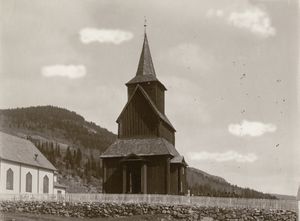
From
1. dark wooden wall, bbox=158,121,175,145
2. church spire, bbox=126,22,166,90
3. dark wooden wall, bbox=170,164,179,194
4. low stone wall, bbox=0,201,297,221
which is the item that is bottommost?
low stone wall, bbox=0,201,297,221

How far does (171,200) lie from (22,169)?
22082 millimetres

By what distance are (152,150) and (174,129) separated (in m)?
7.05

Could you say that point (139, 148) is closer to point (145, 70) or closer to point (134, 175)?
point (134, 175)

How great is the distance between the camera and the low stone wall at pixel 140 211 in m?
31.4

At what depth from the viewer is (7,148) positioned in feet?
165

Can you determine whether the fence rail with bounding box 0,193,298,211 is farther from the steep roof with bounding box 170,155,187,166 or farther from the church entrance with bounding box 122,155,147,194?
the steep roof with bounding box 170,155,187,166

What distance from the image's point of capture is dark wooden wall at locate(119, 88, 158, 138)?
4350cm

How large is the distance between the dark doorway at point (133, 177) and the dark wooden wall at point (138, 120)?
2891mm

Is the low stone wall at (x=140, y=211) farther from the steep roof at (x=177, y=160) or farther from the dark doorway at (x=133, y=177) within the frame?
the steep roof at (x=177, y=160)

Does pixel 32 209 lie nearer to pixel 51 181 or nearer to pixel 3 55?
pixel 3 55

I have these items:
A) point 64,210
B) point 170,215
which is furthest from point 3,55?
point 170,215

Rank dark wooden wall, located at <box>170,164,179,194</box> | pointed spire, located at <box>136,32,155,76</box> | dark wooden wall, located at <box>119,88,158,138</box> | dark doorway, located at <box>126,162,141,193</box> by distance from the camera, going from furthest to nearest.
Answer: pointed spire, located at <box>136,32,155,76</box>
dark wooden wall, located at <box>119,88,158,138</box>
dark wooden wall, located at <box>170,164,179,194</box>
dark doorway, located at <box>126,162,141,193</box>

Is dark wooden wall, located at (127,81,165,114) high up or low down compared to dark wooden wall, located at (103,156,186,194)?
up

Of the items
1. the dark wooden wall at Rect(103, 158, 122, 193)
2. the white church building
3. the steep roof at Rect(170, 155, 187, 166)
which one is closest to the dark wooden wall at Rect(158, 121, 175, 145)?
the steep roof at Rect(170, 155, 187, 166)
